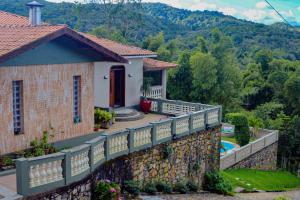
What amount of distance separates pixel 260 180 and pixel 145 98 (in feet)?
30.4

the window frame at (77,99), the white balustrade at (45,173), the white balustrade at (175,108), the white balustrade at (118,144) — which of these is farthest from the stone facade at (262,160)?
the white balustrade at (45,173)

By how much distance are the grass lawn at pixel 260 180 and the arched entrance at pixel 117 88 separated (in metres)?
6.76

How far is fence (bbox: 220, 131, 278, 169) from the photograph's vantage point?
23.6 m

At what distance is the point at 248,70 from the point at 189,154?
35.1 m

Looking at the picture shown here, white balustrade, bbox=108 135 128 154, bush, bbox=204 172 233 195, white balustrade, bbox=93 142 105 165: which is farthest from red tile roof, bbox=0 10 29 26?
bush, bbox=204 172 233 195

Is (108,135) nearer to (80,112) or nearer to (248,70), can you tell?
(80,112)

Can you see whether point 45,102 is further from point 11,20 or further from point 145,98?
point 145,98

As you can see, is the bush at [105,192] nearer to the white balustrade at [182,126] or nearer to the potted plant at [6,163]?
the potted plant at [6,163]

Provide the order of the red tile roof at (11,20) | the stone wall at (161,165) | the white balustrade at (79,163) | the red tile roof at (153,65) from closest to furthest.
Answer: the white balustrade at (79,163), the stone wall at (161,165), the red tile roof at (11,20), the red tile roof at (153,65)

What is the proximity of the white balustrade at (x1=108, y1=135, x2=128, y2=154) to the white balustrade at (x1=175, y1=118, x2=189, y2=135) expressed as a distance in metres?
2.94

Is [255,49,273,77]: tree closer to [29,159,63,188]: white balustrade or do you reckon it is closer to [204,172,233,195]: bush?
[204,172,233,195]: bush

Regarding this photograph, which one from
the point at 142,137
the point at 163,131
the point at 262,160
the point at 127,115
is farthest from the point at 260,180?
→ the point at 142,137

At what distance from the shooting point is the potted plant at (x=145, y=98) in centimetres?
1994

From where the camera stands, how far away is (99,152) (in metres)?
10.8
